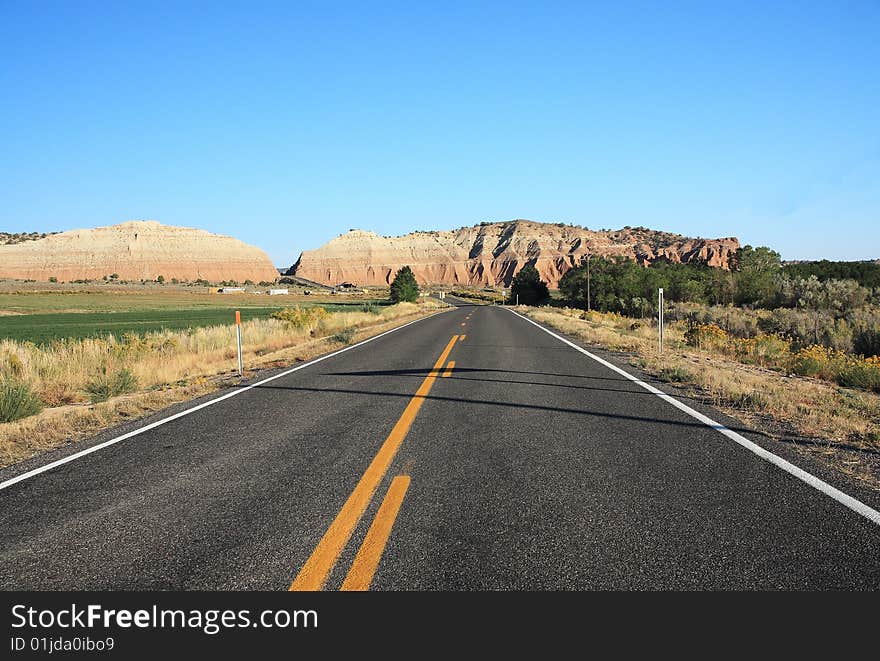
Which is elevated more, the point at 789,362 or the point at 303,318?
the point at 303,318

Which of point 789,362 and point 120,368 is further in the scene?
point 789,362

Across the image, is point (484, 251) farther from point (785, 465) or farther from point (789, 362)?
point (785, 465)

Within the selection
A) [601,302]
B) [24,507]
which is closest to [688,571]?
[24,507]

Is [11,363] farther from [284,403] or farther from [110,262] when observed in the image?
[110,262]

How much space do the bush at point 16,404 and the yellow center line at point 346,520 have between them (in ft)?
19.6

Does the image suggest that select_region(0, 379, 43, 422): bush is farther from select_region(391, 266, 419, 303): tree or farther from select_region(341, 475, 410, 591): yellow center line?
select_region(391, 266, 419, 303): tree

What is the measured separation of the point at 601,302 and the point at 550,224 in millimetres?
126188

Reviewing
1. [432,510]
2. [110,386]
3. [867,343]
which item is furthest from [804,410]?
[867,343]

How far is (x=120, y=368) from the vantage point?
13.8 meters

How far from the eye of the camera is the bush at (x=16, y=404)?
843cm

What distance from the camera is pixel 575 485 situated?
484cm

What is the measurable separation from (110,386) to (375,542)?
31.3 feet

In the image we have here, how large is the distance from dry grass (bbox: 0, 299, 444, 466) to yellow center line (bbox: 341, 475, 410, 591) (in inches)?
173

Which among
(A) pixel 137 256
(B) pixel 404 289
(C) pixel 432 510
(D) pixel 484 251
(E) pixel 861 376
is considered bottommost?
(E) pixel 861 376
